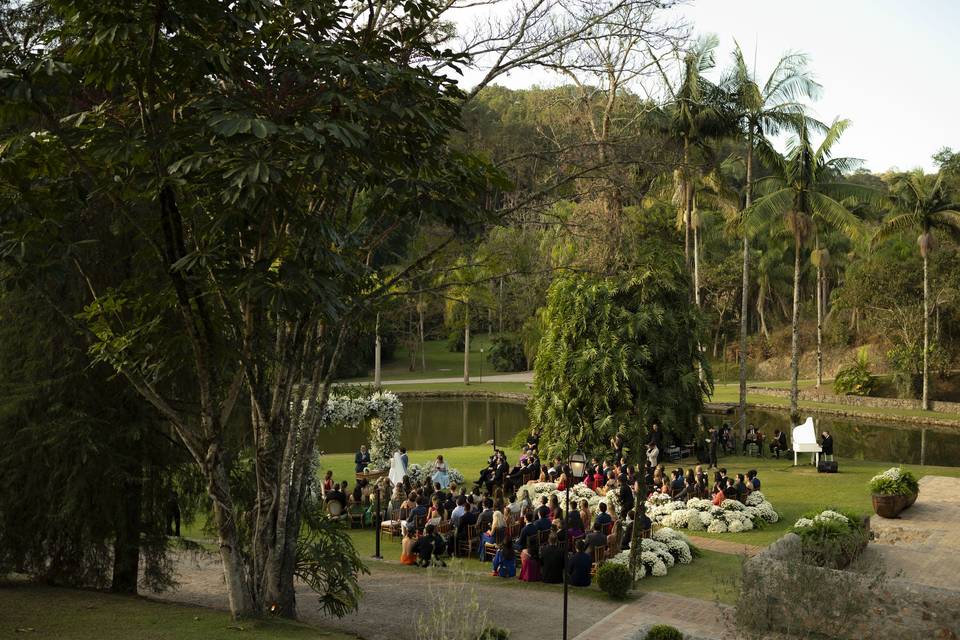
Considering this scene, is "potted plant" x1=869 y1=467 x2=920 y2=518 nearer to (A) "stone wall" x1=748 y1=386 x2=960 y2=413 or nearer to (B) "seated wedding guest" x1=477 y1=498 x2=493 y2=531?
(B) "seated wedding guest" x1=477 y1=498 x2=493 y2=531

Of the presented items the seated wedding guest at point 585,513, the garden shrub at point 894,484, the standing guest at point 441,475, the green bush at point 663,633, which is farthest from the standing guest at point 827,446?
the green bush at point 663,633

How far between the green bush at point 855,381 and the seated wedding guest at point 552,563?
3887cm

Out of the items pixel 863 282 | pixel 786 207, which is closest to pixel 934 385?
pixel 863 282

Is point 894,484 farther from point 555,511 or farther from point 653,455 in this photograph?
point 555,511

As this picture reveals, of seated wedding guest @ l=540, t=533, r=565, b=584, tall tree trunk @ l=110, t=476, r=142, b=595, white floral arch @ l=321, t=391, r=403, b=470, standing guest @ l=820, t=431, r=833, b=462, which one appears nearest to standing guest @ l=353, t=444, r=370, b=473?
white floral arch @ l=321, t=391, r=403, b=470

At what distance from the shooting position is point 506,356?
6862 cm

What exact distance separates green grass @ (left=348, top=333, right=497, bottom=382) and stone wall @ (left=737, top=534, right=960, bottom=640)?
52.5 m

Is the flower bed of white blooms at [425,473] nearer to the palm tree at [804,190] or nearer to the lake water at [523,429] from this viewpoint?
the lake water at [523,429]

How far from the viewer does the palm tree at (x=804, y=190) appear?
29297mm

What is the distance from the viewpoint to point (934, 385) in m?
49.0

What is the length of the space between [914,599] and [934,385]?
42.0m

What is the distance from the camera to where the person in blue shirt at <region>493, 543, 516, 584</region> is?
15.5 m

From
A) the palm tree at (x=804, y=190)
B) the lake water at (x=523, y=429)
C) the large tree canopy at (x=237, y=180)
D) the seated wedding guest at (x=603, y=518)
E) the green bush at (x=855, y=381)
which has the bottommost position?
the lake water at (x=523, y=429)

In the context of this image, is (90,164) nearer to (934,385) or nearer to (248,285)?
(248,285)
